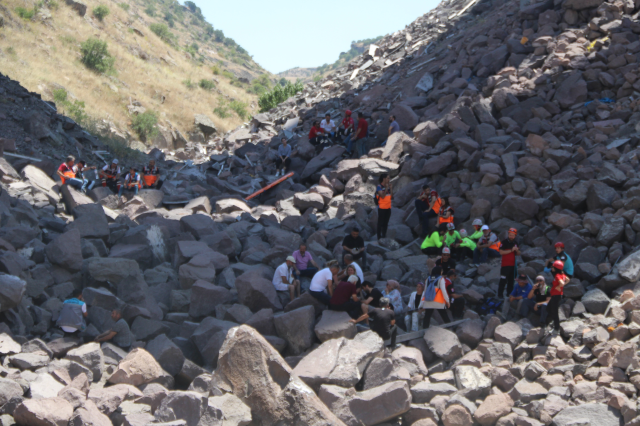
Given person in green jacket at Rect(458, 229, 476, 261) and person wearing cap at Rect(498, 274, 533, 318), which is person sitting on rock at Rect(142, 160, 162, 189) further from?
person wearing cap at Rect(498, 274, 533, 318)

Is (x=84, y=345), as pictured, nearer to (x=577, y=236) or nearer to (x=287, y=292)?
(x=287, y=292)

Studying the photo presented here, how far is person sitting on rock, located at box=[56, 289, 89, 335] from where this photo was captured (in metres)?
7.80

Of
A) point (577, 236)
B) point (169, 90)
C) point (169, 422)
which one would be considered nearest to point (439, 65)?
point (577, 236)

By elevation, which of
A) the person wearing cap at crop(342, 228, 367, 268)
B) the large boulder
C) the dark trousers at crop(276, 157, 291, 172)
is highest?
the dark trousers at crop(276, 157, 291, 172)

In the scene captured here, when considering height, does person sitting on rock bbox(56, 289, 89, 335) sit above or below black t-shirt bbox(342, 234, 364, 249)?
below

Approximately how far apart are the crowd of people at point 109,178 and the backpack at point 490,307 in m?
9.40

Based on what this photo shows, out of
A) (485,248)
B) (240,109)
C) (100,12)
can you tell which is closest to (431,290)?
(485,248)

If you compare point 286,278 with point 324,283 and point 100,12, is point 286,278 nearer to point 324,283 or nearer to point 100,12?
point 324,283

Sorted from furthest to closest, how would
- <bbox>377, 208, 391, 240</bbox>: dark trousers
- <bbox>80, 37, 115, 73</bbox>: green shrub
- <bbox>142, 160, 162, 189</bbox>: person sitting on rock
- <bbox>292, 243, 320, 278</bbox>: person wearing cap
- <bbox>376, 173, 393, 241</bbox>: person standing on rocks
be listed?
<bbox>80, 37, 115, 73</bbox>: green shrub → <bbox>142, 160, 162, 189</bbox>: person sitting on rock → <bbox>377, 208, 391, 240</bbox>: dark trousers → <bbox>376, 173, 393, 241</bbox>: person standing on rocks → <bbox>292, 243, 320, 278</bbox>: person wearing cap

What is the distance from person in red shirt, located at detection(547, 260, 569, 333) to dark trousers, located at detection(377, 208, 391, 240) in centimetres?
410

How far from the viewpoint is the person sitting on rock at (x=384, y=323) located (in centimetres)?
830

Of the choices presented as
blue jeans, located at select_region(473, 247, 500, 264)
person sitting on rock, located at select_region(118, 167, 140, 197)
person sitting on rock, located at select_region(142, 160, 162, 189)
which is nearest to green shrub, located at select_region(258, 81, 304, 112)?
person sitting on rock, located at select_region(142, 160, 162, 189)

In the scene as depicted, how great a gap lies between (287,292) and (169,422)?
4.04 metres

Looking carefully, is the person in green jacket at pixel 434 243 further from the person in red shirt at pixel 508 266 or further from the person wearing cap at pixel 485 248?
the person in red shirt at pixel 508 266
